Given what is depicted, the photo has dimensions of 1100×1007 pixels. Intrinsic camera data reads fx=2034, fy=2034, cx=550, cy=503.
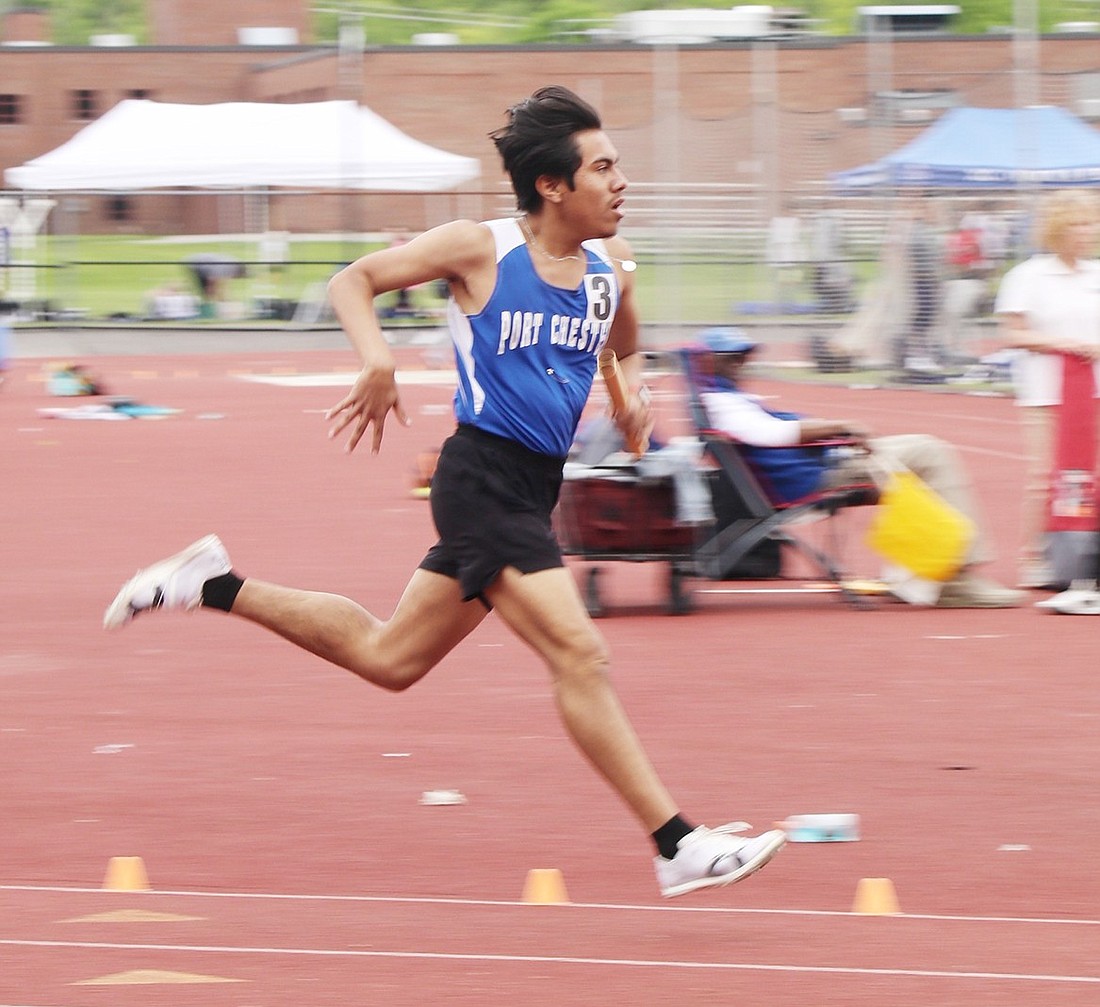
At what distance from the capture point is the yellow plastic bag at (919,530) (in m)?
9.66

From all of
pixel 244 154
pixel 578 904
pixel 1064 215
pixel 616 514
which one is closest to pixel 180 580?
pixel 578 904

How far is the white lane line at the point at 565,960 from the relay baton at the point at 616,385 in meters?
1.70

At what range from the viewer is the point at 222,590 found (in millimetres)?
5582

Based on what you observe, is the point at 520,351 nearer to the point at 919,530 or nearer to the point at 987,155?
the point at 919,530

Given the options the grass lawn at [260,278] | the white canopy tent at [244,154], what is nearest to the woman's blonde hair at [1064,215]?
the grass lawn at [260,278]

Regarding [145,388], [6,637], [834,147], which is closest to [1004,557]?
[6,637]

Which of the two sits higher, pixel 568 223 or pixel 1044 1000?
pixel 568 223

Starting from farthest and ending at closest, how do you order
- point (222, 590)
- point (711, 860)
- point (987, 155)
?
1. point (987, 155)
2. point (222, 590)
3. point (711, 860)

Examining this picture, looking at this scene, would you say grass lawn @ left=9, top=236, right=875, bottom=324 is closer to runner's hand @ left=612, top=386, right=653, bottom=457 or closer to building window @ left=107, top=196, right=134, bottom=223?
building window @ left=107, top=196, right=134, bottom=223

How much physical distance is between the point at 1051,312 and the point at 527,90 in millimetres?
44680

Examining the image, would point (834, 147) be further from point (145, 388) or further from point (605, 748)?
point (605, 748)

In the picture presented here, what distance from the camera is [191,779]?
21.2ft

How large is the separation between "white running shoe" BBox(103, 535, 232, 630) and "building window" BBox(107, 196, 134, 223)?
4055 cm

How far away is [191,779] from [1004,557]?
6.14 meters
